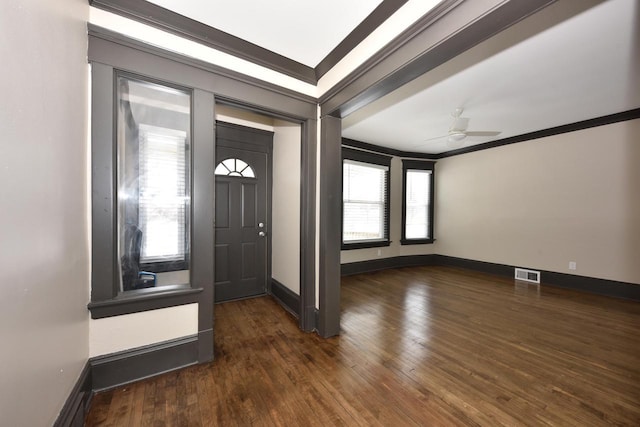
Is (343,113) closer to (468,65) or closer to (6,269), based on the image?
(468,65)

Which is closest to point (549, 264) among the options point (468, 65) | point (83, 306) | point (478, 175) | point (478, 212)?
point (478, 212)

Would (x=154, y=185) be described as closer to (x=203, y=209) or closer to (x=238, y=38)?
(x=203, y=209)

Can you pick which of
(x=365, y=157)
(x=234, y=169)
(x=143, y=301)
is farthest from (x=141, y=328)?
(x=365, y=157)

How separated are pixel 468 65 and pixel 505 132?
2.78 meters

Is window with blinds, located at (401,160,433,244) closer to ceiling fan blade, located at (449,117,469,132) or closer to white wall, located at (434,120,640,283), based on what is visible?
white wall, located at (434,120,640,283)

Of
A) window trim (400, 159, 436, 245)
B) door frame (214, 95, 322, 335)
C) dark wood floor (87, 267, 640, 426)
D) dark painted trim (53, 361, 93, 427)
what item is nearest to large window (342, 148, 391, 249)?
window trim (400, 159, 436, 245)

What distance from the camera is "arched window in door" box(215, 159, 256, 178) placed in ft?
11.1

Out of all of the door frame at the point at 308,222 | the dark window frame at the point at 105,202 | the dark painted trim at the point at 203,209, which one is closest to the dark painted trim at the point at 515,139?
the door frame at the point at 308,222

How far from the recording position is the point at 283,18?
1.90m

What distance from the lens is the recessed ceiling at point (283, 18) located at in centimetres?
178

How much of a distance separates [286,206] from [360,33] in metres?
2.02

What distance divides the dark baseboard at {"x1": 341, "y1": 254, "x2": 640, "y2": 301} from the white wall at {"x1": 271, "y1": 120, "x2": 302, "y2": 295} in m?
1.83

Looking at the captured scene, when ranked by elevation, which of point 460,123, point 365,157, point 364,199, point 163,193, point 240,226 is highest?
point 460,123

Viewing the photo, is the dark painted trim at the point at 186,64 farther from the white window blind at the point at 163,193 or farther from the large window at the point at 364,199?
the large window at the point at 364,199
